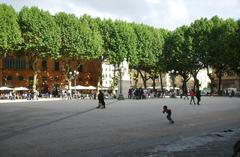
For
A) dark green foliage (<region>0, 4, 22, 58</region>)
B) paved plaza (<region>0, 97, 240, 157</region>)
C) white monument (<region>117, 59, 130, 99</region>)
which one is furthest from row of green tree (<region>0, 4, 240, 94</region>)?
paved plaza (<region>0, 97, 240, 157</region>)

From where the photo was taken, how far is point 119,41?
67188mm

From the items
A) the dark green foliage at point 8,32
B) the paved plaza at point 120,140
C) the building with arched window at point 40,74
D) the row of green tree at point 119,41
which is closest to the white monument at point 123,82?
the row of green tree at point 119,41

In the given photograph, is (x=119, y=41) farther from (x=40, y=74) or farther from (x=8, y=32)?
(x=40, y=74)

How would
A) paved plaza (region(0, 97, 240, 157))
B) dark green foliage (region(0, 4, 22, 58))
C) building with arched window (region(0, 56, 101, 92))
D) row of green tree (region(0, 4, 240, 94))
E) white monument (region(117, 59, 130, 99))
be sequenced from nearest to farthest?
paved plaza (region(0, 97, 240, 157)) < white monument (region(117, 59, 130, 99)) < dark green foliage (region(0, 4, 22, 58)) < row of green tree (region(0, 4, 240, 94)) < building with arched window (region(0, 56, 101, 92))

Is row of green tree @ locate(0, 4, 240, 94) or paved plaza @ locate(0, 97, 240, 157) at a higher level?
row of green tree @ locate(0, 4, 240, 94)

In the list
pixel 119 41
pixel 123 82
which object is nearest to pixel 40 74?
pixel 119 41

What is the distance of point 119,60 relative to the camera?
67.9 meters

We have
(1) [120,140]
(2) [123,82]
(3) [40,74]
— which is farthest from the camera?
(3) [40,74]

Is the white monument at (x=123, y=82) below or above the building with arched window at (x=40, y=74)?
below

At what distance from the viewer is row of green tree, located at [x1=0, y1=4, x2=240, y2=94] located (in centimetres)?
5966

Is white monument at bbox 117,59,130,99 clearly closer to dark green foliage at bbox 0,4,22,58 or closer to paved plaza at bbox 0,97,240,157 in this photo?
dark green foliage at bbox 0,4,22,58

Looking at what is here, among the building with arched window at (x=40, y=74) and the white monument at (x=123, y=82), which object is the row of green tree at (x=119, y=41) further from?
the building with arched window at (x=40, y=74)

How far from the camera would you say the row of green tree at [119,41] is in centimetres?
5966

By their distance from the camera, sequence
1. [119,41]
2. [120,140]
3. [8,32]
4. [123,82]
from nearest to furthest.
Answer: [120,140]
[123,82]
[8,32]
[119,41]
